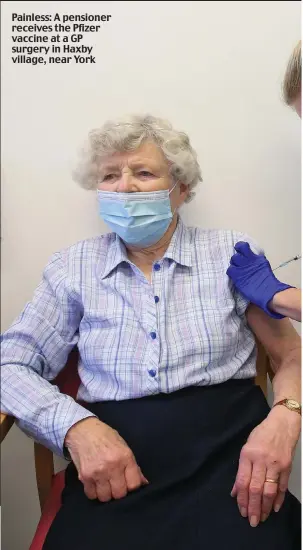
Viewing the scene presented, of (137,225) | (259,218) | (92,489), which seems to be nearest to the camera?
(92,489)

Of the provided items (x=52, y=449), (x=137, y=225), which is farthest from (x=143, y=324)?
(x=52, y=449)

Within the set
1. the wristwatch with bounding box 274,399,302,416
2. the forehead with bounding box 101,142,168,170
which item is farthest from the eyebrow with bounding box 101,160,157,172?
the wristwatch with bounding box 274,399,302,416

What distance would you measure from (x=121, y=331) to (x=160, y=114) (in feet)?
1.95

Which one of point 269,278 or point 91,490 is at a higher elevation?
point 269,278

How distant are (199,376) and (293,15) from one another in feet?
3.17

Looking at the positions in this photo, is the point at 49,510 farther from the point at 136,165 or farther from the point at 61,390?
the point at 136,165

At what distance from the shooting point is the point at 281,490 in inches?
43.8

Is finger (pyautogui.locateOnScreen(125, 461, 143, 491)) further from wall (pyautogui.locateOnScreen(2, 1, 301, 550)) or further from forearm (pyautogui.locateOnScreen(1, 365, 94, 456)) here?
wall (pyautogui.locateOnScreen(2, 1, 301, 550))

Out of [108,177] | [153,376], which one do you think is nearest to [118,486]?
[153,376]

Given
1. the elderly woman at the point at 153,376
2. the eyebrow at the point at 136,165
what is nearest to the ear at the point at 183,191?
the elderly woman at the point at 153,376

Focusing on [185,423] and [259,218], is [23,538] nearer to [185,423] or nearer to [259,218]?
[185,423]

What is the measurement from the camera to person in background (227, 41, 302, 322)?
3.72 feet

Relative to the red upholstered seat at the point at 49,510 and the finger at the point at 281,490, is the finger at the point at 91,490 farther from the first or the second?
the finger at the point at 281,490

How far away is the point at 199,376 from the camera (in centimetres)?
124
